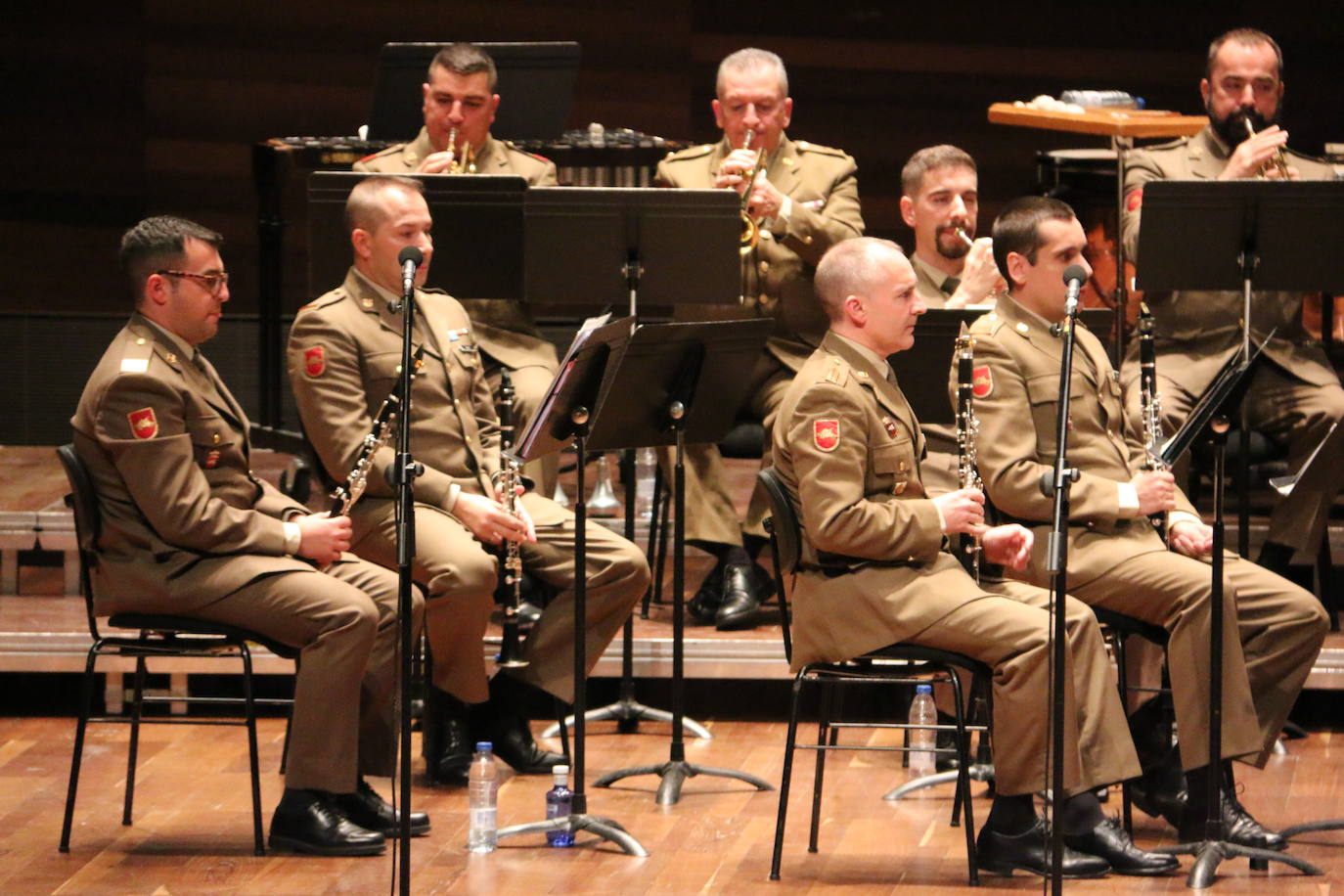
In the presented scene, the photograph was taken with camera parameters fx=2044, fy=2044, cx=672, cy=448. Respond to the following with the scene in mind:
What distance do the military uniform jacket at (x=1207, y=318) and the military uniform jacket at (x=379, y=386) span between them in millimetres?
2000

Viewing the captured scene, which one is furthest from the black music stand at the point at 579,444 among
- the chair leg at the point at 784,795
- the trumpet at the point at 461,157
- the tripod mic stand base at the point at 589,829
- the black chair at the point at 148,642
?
the trumpet at the point at 461,157

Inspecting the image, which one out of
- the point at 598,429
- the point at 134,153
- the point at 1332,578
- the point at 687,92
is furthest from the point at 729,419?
the point at 134,153

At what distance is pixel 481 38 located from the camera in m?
8.69

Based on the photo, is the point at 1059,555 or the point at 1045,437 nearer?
the point at 1059,555

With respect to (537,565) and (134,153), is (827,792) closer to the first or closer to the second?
(537,565)

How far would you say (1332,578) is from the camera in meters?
5.83

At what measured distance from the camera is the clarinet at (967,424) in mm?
4395

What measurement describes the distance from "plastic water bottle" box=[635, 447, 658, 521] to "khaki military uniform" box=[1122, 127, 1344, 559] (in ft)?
5.90

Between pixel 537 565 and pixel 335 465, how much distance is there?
2.00ft

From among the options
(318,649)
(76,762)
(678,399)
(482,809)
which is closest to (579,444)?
(678,399)

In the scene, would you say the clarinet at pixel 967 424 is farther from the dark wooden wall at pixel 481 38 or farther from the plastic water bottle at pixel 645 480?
the dark wooden wall at pixel 481 38

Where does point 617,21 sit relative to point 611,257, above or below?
above

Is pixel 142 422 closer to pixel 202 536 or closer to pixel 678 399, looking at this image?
pixel 202 536

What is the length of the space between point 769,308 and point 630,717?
1287mm
